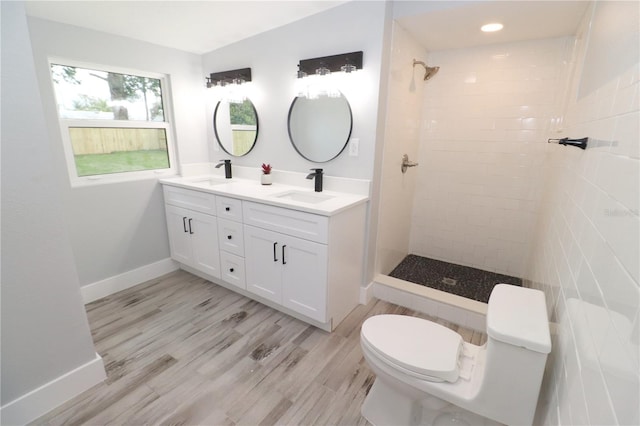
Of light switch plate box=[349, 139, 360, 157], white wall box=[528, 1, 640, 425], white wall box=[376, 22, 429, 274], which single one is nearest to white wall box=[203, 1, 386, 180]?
light switch plate box=[349, 139, 360, 157]

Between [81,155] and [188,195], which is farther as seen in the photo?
[188,195]

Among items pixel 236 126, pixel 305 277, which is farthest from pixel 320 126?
pixel 305 277

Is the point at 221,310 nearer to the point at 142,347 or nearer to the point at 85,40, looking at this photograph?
the point at 142,347

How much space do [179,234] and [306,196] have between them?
4.28 feet

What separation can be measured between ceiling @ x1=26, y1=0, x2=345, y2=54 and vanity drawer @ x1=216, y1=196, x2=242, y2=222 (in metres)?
1.29

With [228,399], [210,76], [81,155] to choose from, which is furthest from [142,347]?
[210,76]

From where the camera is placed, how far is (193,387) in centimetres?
160

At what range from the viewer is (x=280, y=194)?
2264 mm

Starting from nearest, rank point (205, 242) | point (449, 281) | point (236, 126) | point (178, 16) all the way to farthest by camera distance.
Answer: point (178, 16), point (205, 242), point (449, 281), point (236, 126)

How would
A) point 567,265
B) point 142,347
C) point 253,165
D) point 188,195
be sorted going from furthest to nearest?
point 253,165, point 188,195, point 142,347, point 567,265

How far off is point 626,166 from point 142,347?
→ 7.89ft

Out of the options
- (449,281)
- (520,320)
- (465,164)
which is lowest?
(449,281)

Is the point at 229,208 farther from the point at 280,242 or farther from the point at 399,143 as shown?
the point at 399,143

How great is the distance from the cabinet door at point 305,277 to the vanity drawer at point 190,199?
78cm
